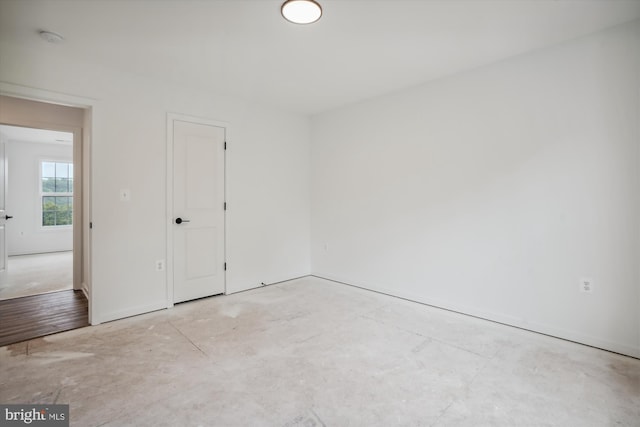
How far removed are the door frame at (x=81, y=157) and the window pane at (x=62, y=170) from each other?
4177 mm

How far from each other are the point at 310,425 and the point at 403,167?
9.46ft

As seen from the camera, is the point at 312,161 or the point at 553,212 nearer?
the point at 553,212

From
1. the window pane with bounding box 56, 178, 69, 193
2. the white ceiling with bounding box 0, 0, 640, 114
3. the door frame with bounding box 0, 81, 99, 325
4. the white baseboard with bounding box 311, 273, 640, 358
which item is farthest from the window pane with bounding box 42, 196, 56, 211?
the white baseboard with bounding box 311, 273, 640, 358

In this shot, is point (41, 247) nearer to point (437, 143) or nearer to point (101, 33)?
point (101, 33)

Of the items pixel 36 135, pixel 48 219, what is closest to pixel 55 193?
pixel 48 219

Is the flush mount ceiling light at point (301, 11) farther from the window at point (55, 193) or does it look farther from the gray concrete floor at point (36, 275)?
the window at point (55, 193)

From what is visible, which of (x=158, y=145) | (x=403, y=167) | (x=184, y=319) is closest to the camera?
(x=184, y=319)

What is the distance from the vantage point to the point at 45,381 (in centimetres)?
202

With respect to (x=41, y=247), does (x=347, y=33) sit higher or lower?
higher

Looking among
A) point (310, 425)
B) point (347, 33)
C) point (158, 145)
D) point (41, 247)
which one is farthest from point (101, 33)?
point (41, 247)

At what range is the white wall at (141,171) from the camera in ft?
9.54

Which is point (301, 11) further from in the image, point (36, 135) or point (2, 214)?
point (36, 135)

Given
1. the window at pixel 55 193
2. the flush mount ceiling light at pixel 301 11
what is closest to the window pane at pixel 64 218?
the window at pixel 55 193

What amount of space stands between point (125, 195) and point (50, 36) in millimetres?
1403
